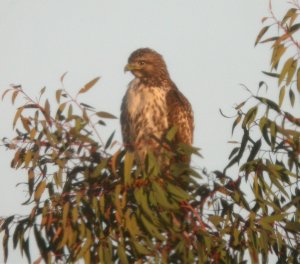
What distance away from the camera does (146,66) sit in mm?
8695

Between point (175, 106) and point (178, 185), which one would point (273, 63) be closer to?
point (178, 185)

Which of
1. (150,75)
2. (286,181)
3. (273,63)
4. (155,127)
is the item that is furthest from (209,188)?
(150,75)

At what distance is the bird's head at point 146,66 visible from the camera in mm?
8609

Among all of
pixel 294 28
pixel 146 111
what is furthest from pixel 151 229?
pixel 146 111

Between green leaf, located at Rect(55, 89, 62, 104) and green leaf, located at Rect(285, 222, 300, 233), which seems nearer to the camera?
green leaf, located at Rect(55, 89, 62, 104)

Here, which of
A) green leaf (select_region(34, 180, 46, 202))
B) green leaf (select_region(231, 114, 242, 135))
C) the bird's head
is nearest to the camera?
green leaf (select_region(34, 180, 46, 202))

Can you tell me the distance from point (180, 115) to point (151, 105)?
1.12ft

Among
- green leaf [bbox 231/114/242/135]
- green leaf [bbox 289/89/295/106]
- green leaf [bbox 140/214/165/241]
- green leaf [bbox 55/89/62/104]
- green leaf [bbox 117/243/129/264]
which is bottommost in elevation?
green leaf [bbox 117/243/129/264]

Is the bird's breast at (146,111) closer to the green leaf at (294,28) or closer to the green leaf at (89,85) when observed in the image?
the green leaf at (294,28)

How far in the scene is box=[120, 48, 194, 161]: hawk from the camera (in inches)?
313

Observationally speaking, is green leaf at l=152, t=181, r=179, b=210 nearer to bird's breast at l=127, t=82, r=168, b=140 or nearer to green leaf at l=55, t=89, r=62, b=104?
green leaf at l=55, t=89, r=62, b=104

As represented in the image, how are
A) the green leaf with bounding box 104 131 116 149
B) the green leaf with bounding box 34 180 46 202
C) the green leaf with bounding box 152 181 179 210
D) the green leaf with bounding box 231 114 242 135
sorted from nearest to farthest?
1. the green leaf with bounding box 104 131 116 149
2. the green leaf with bounding box 152 181 179 210
3. the green leaf with bounding box 34 180 46 202
4. the green leaf with bounding box 231 114 242 135

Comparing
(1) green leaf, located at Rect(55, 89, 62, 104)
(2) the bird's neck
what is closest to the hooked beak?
(2) the bird's neck

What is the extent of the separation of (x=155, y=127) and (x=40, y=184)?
7.97ft
